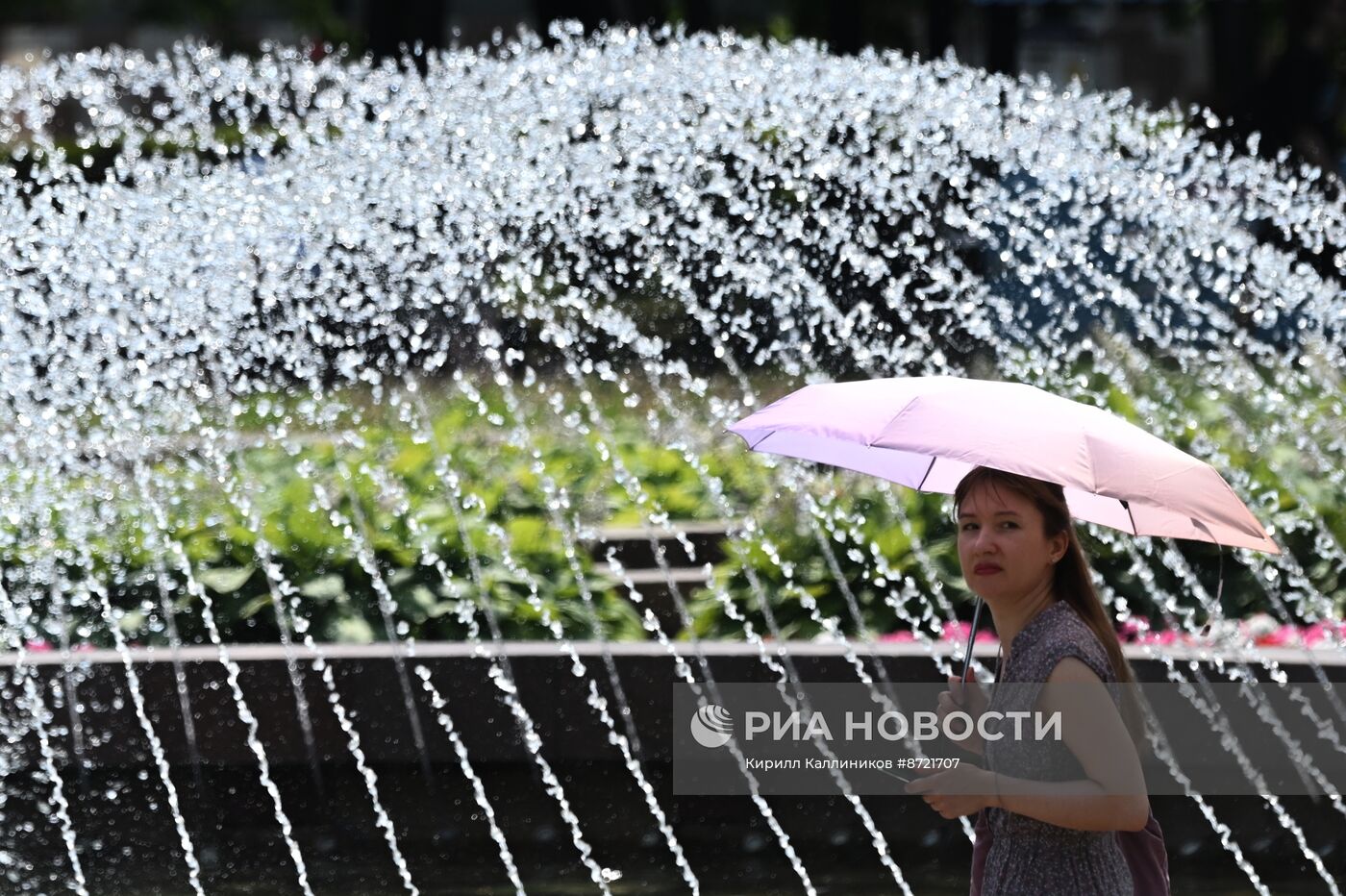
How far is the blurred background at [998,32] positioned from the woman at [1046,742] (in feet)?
21.5

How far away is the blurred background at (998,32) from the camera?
13734mm

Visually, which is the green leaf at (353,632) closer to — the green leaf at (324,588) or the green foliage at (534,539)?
the green foliage at (534,539)

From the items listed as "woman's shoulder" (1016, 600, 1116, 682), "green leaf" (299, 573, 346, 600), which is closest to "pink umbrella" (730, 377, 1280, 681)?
"woman's shoulder" (1016, 600, 1116, 682)

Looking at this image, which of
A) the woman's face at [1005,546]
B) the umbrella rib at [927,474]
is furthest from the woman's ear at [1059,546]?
the umbrella rib at [927,474]

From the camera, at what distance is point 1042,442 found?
281 cm

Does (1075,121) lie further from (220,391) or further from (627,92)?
(220,391)

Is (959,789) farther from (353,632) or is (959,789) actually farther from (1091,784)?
(353,632)

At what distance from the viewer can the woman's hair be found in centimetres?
276

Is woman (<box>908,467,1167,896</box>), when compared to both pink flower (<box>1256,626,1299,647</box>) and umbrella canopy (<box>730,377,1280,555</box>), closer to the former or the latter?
umbrella canopy (<box>730,377,1280,555</box>)

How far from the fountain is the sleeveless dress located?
2346mm

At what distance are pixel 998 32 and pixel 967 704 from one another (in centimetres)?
1899

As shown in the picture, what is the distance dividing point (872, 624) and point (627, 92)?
300cm

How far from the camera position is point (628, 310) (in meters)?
7.95

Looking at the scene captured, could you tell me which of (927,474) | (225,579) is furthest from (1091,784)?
(225,579)
